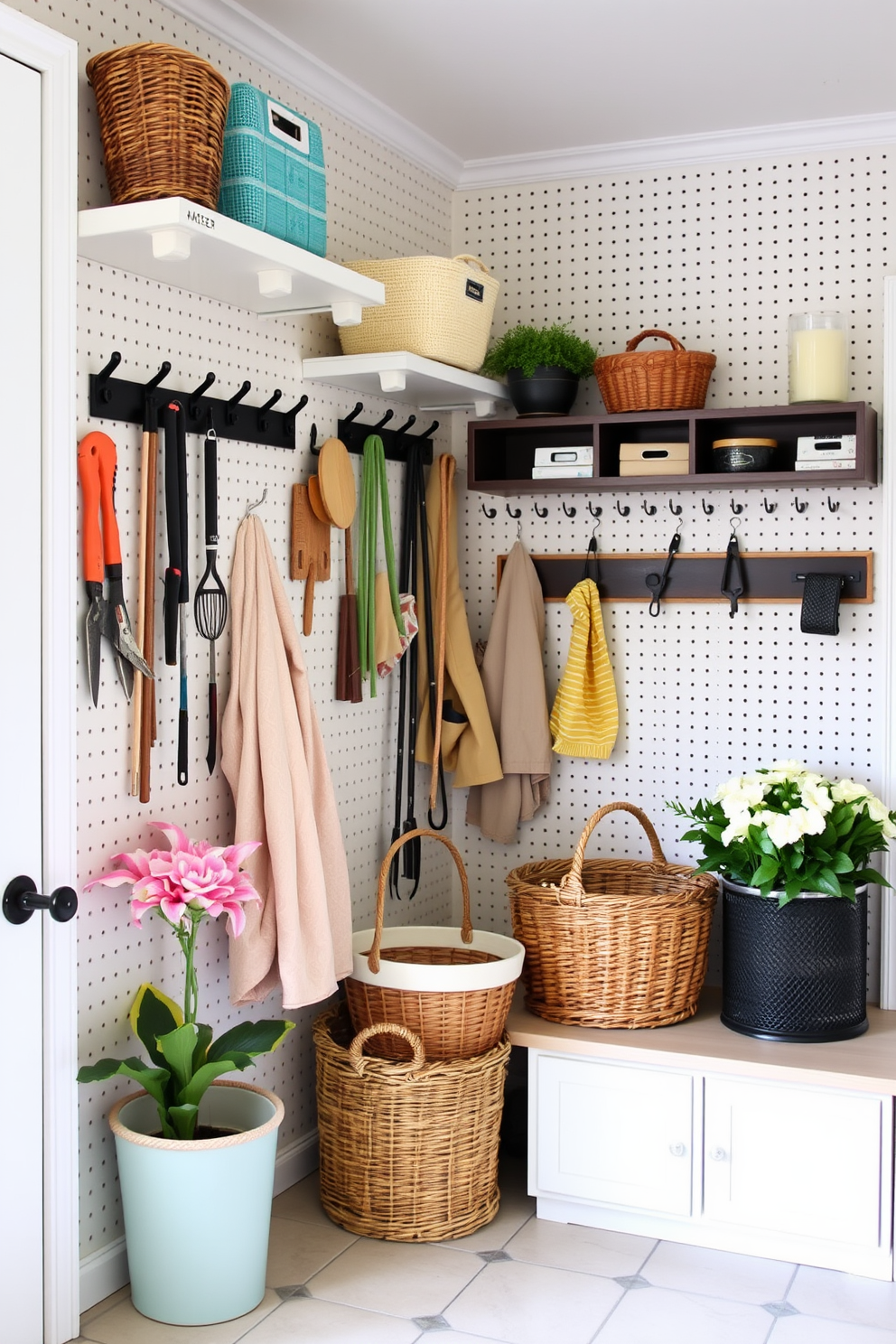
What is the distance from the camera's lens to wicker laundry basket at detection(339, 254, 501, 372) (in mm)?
3133

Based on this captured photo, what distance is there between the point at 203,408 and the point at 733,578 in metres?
1.48

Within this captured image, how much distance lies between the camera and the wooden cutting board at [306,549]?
3.10m

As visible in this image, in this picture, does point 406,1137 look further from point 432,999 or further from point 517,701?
point 517,701

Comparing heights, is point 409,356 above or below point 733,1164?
above

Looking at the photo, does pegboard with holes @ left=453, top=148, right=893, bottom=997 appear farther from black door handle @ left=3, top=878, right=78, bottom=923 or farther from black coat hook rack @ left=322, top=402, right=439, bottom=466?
black door handle @ left=3, top=878, right=78, bottom=923

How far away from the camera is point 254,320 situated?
9.75 ft

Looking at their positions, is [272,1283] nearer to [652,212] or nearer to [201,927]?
[201,927]

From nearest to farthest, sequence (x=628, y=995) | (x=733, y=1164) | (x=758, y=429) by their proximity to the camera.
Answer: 1. (x=733, y=1164)
2. (x=628, y=995)
3. (x=758, y=429)

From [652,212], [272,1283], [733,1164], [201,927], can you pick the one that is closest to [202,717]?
[201,927]

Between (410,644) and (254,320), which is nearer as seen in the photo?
(254,320)

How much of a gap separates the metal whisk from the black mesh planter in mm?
1264

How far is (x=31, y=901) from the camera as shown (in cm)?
224

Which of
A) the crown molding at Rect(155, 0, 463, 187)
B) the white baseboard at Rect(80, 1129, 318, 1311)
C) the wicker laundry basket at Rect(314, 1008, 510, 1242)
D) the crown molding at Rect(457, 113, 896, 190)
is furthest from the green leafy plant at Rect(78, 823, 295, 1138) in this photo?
the crown molding at Rect(457, 113, 896, 190)

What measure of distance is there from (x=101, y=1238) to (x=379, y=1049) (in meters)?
0.74
